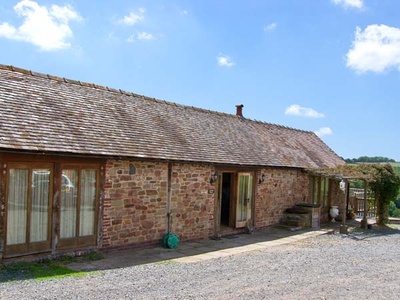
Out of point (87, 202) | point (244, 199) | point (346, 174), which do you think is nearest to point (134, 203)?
point (87, 202)

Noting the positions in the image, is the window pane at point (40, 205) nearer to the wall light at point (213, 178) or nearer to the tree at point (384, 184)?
the wall light at point (213, 178)

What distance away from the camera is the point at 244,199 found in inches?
628

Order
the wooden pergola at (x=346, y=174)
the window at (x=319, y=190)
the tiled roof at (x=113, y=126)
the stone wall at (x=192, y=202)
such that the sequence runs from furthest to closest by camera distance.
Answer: the window at (x=319, y=190), the wooden pergola at (x=346, y=174), the stone wall at (x=192, y=202), the tiled roof at (x=113, y=126)

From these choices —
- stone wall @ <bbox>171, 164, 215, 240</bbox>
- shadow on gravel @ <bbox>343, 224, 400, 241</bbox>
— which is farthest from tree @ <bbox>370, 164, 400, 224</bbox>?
stone wall @ <bbox>171, 164, 215, 240</bbox>

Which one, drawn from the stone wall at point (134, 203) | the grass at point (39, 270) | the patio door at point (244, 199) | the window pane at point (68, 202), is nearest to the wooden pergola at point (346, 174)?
the patio door at point (244, 199)

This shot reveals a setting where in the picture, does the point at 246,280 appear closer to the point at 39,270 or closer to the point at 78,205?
the point at 39,270

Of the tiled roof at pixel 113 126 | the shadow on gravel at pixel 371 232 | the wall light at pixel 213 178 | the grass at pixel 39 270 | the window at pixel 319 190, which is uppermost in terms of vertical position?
the tiled roof at pixel 113 126

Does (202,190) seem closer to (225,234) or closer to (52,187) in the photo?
(225,234)

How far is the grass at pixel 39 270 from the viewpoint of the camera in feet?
26.1

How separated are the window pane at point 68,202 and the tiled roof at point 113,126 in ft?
2.56

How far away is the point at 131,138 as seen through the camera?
38.8 ft

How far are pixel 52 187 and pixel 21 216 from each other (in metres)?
0.93

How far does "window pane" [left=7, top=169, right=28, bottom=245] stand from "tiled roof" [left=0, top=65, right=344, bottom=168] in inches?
31.1

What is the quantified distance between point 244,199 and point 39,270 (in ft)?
29.5
